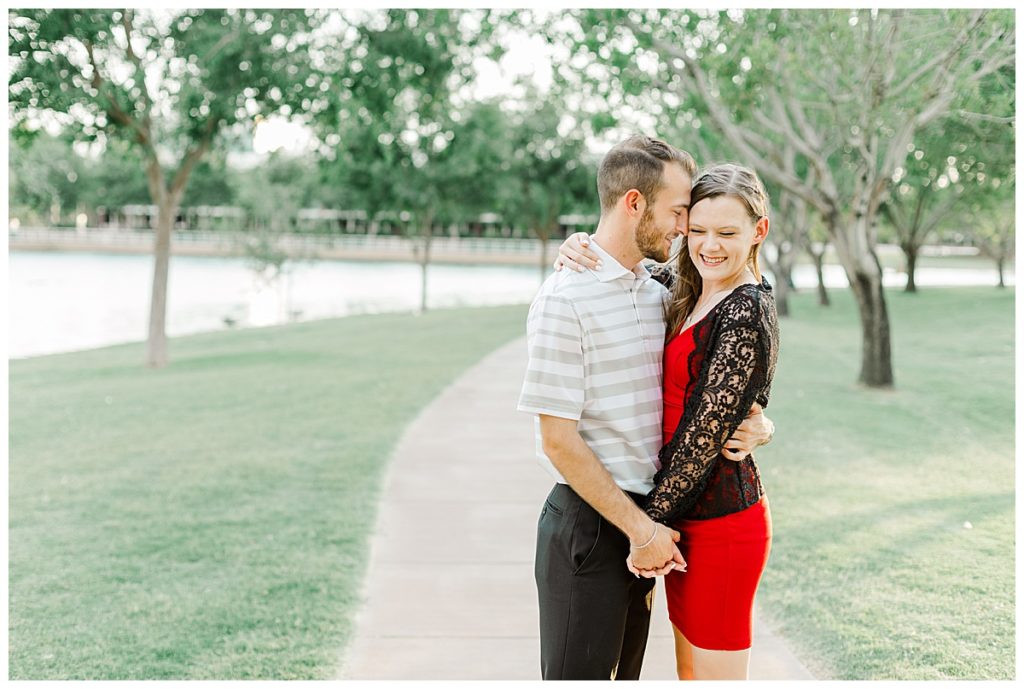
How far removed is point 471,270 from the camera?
204ft

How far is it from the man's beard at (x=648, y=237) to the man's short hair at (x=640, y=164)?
5 cm

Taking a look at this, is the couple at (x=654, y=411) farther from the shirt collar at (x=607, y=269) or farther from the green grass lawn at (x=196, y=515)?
the green grass lawn at (x=196, y=515)

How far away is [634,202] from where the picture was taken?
8.47 ft

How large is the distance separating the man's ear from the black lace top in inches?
13.5

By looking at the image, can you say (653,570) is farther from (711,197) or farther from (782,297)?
(782,297)

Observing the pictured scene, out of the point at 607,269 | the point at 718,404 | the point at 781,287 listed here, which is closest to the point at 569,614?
the point at 718,404

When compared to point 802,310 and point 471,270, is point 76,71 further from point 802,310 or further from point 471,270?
point 471,270

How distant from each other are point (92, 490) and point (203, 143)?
8.38 metres

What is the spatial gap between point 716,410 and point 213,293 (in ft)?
134

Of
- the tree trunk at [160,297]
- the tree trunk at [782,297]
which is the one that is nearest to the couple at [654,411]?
the tree trunk at [160,297]

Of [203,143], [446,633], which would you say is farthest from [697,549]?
[203,143]

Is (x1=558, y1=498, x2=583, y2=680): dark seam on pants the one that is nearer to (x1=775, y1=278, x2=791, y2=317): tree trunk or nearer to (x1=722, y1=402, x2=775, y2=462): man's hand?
(x1=722, y1=402, x2=775, y2=462): man's hand

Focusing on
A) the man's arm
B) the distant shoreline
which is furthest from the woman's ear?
the distant shoreline

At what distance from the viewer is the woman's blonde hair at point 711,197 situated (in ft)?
8.36
